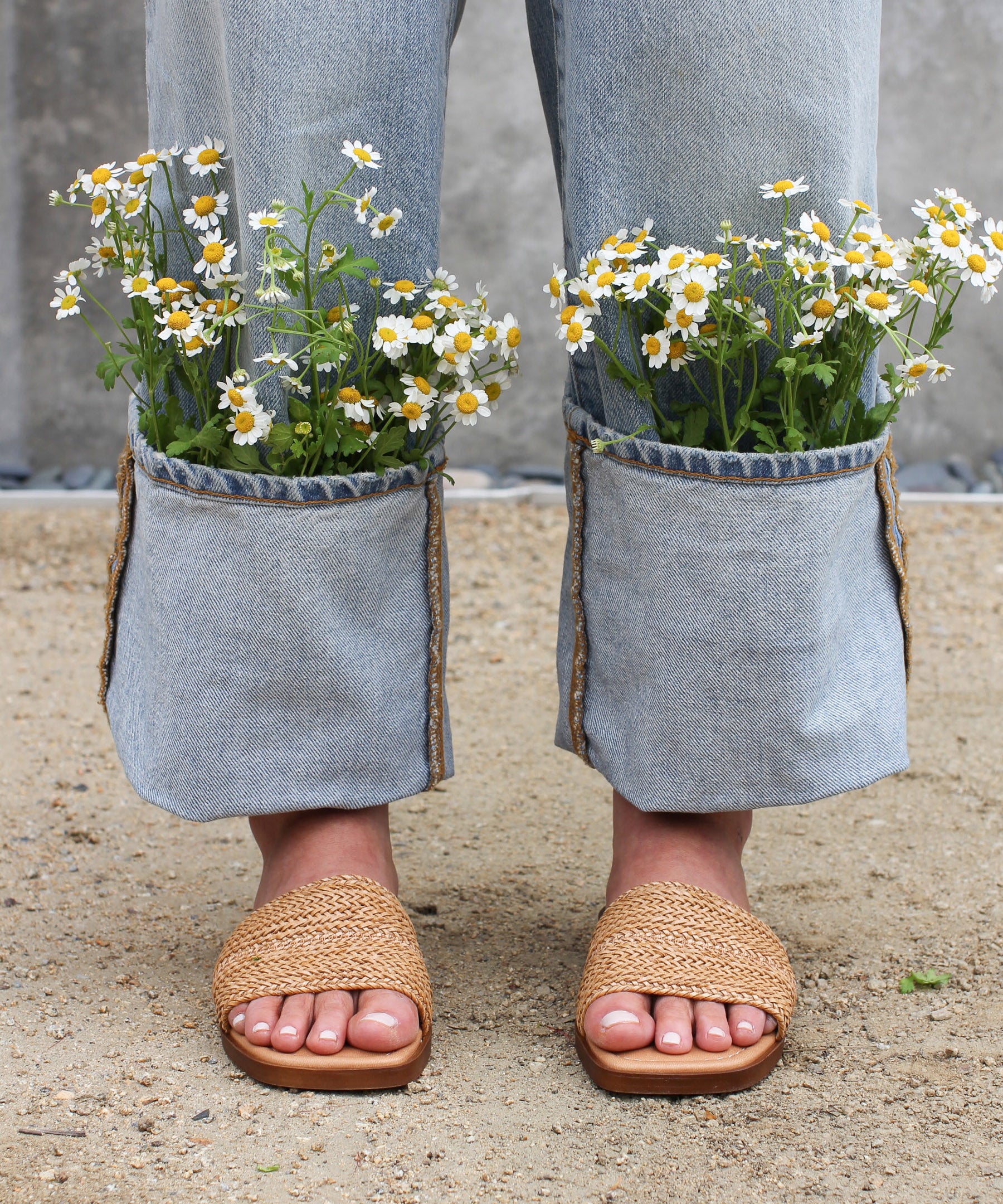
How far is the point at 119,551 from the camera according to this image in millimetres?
1193

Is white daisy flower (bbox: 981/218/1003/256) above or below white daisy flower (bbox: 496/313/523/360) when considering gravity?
above

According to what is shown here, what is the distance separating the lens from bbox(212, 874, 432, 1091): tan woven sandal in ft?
3.36

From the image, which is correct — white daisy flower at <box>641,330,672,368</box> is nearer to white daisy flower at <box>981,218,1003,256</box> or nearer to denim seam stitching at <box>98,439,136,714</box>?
white daisy flower at <box>981,218,1003,256</box>

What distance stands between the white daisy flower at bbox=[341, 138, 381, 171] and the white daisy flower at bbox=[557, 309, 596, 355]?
0.21 metres

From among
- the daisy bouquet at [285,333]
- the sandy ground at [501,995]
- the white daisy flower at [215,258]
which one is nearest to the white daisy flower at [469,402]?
the daisy bouquet at [285,333]

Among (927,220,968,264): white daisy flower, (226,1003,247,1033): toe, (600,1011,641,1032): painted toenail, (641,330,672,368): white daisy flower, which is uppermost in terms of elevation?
(927,220,968,264): white daisy flower

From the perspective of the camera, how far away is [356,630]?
112 centimetres

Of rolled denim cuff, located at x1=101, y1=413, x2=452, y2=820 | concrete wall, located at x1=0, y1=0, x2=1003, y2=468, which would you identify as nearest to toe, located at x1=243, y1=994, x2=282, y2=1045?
rolled denim cuff, located at x1=101, y1=413, x2=452, y2=820

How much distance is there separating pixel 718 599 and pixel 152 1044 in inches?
26.0

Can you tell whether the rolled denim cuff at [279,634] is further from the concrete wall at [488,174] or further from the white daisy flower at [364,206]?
the concrete wall at [488,174]

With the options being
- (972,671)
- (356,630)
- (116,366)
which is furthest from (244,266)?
(972,671)

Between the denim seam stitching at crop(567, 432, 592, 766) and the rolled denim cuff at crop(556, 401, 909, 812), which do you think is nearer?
the rolled denim cuff at crop(556, 401, 909, 812)

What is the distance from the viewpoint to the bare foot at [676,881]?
1.03 m

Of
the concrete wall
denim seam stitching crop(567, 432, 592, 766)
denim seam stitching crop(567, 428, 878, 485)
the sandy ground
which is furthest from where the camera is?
the concrete wall
